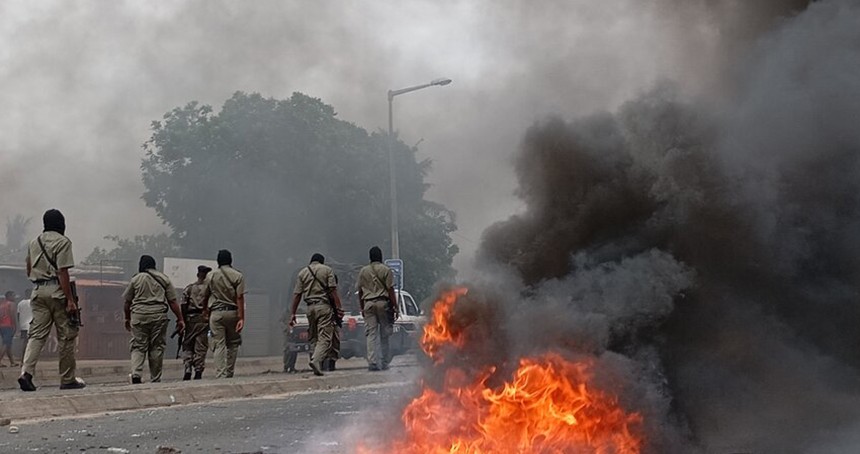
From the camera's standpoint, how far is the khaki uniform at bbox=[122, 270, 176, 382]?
11039 millimetres

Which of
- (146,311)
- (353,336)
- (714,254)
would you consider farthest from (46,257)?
(353,336)

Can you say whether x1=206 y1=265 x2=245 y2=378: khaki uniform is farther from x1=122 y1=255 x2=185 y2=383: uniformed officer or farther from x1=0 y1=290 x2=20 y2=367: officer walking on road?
x1=0 y1=290 x2=20 y2=367: officer walking on road

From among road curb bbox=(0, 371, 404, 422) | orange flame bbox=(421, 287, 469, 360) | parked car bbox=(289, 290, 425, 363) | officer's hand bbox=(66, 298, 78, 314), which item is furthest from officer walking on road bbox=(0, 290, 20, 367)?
orange flame bbox=(421, 287, 469, 360)

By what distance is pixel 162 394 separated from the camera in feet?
31.9

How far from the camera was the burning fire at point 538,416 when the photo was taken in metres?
4.43

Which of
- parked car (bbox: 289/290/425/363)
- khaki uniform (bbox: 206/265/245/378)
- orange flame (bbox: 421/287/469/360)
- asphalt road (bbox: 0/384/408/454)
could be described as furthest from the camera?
parked car (bbox: 289/290/425/363)

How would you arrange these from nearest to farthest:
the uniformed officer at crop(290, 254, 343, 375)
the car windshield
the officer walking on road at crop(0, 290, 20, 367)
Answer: the uniformed officer at crop(290, 254, 343, 375), the officer walking on road at crop(0, 290, 20, 367), the car windshield

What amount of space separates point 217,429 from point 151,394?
237 centimetres

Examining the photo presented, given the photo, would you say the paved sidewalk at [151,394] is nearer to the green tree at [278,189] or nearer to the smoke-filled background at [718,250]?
the smoke-filled background at [718,250]

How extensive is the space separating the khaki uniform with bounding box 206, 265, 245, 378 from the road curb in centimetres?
66

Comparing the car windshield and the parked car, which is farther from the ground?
the car windshield

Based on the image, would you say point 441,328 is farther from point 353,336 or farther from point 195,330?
point 353,336

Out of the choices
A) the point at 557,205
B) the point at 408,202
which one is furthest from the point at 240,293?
the point at 408,202

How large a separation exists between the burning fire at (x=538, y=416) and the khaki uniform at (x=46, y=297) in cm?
602
